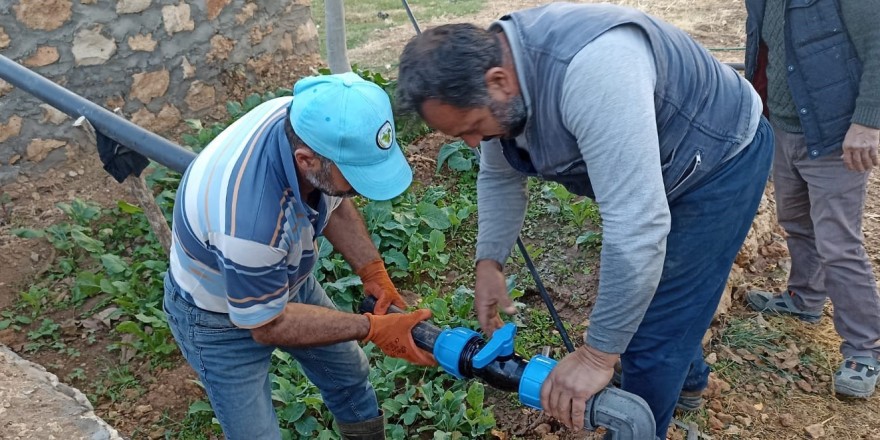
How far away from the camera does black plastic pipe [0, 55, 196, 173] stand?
7.95 ft

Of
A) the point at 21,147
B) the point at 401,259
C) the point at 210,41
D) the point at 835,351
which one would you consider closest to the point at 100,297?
the point at 21,147

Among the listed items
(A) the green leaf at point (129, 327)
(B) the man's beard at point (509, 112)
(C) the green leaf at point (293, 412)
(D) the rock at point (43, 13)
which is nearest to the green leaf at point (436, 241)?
(C) the green leaf at point (293, 412)

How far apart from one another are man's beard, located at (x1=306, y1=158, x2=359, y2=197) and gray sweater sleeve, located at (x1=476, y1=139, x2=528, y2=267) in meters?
0.57

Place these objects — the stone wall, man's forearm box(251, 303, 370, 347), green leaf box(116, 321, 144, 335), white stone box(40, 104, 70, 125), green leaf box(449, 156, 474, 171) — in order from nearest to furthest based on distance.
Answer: man's forearm box(251, 303, 370, 347) → green leaf box(116, 321, 144, 335) → the stone wall → white stone box(40, 104, 70, 125) → green leaf box(449, 156, 474, 171)

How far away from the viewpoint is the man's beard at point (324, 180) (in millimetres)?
1830

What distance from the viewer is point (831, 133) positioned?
272 centimetres

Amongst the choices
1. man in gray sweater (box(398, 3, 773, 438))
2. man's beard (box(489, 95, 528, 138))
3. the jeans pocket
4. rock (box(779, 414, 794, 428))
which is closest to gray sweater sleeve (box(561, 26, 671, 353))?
man in gray sweater (box(398, 3, 773, 438))

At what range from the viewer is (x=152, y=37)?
14.9 ft

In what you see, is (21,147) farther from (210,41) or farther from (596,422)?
(596,422)

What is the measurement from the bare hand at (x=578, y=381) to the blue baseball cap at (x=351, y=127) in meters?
0.64

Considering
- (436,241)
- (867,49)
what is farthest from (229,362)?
(867,49)

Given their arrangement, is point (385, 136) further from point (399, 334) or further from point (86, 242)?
point (86, 242)

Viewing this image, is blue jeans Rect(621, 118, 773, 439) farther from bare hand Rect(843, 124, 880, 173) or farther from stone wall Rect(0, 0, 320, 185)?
stone wall Rect(0, 0, 320, 185)

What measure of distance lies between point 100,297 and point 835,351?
3648 mm
